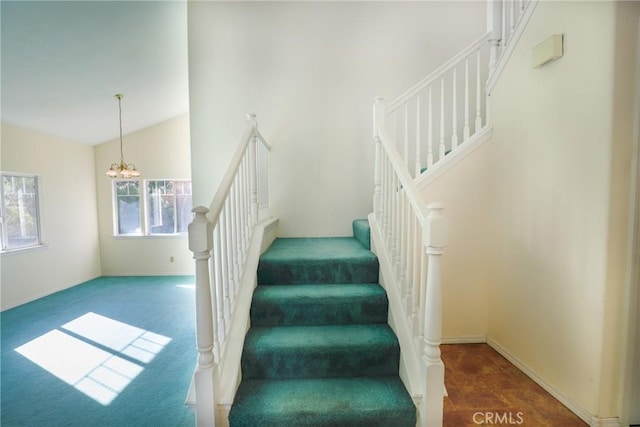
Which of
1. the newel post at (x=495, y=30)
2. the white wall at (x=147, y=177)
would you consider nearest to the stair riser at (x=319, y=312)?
the newel post at (x=495, y=30)

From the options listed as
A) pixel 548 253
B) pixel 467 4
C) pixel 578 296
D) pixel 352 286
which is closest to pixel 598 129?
pixel 548 253

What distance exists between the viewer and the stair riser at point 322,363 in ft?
5.44

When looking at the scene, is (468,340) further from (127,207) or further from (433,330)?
(127,207)

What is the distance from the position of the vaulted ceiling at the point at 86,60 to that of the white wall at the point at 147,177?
105 centimetres

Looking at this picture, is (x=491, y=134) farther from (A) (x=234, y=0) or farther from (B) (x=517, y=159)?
(A) (x=234, y=0)

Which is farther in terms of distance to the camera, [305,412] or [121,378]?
[121,378]

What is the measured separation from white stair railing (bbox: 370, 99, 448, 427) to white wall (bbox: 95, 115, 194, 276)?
4937mm

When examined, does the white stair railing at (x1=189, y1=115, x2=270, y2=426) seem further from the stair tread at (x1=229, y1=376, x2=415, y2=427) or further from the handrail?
the handrail

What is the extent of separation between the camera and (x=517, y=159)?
221 centimetres

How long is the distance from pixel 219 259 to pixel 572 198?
2178mm

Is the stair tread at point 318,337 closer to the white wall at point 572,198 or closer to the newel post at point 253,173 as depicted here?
the newel post at point 253,173

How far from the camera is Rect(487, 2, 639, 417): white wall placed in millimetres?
1549

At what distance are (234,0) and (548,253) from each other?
3808mm

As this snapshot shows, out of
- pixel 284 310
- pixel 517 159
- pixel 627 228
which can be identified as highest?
pixel 517 159
